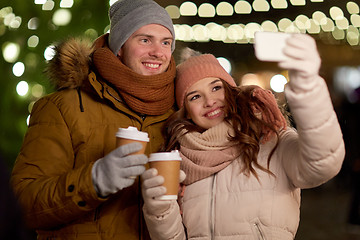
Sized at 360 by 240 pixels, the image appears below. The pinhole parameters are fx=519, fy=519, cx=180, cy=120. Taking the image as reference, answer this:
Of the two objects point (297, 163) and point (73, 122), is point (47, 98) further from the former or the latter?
point (297, 163)

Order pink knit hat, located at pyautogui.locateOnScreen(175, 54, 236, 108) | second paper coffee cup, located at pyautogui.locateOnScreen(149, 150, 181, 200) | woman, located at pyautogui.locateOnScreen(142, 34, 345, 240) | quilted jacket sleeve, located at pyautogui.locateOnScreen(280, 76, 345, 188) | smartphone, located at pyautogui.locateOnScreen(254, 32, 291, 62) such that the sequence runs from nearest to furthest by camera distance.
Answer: smartphone, located at pyautogui.locateOnScreen(254, 32, 291, 62) → quilted jacket sleeve, located at pyautogui.locateOnScreen(280, 76, 345, 188) → woman, located at pyautogui.locateOnScreen(142, 34, 345, 240) → second paper coffee cup, located at pyautogui.locateOnScreen(149, 150, 181, 200) → pink knit hat, located at pyautogui.locateOnScreen(175, 54, 236, 108)

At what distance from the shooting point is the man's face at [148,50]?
300 centimetres

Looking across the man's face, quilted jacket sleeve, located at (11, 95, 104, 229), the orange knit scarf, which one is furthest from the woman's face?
Answer: quilted jacket sleeve, located at (11, 95, 104, 229)

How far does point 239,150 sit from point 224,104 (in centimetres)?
29

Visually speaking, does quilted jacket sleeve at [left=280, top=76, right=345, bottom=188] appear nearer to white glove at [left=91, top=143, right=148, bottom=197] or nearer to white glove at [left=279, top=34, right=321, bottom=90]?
white glove at [left=279, top=34, right=321, bottom=90]

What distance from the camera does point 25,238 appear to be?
1146 millimetres

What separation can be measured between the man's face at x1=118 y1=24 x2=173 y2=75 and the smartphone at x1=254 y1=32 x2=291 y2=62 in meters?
1.11

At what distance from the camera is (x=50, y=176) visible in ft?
8.92

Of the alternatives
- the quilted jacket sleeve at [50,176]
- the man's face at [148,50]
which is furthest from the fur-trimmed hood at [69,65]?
the man's face at [148,50]

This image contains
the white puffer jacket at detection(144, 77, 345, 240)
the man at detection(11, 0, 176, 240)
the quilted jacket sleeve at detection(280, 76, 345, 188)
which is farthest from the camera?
the man at detection(11, 0, 176, 240)

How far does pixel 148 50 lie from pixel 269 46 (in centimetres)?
116

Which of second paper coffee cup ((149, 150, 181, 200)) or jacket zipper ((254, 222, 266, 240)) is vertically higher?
second paper coffee cup ((149, 150, 181, 200))

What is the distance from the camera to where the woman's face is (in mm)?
2818

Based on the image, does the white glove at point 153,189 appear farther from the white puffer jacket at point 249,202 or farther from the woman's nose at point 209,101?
the woman's nose at point 209,101
